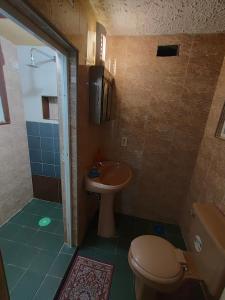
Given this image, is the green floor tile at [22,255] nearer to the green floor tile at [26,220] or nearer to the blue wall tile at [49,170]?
the green floor tile at [26,220]

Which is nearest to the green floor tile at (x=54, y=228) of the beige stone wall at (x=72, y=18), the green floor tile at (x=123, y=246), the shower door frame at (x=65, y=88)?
the shower door frame at (x=65, y=88)

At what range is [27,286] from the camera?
1278mm

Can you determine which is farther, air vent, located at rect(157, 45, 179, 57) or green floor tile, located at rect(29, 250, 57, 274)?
air vent, located at rect(157, 45, 179, 57)

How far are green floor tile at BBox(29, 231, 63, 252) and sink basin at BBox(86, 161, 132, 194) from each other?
0.75m

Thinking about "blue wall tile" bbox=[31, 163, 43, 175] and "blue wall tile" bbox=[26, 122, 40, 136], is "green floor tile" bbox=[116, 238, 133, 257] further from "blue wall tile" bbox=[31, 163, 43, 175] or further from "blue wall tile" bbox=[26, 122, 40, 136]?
"blue wall tile" bbox=[26, 122, 40, 136]

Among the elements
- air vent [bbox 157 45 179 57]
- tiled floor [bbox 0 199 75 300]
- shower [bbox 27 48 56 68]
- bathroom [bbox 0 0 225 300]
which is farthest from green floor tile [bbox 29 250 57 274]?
air vent [bbox 157 45 179 57]

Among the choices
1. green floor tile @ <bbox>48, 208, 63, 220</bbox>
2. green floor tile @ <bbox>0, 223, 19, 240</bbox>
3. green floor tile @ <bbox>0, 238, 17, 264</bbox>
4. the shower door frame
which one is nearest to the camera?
the shower door frame

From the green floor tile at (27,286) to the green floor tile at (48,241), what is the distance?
26 centimetres

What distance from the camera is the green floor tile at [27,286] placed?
121cm

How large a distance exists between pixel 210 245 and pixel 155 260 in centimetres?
40

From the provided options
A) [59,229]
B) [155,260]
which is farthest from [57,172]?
[155,260]

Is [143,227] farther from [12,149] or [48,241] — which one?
[12,149]

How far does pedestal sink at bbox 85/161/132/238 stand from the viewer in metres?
1.48

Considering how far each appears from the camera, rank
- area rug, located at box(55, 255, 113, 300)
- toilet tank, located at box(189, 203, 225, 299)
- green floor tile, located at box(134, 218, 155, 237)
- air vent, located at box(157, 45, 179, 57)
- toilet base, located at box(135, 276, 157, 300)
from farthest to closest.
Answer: green floor tile, located at box(134, 218, 155, 237), air vent, located at box(157, 45, 179, 57), area rug, located at box(55, 255, 113, 300), toilet base, located at box(135, 276, 157, 300), toilet tank, located at box(189, 203, 225, 299)
